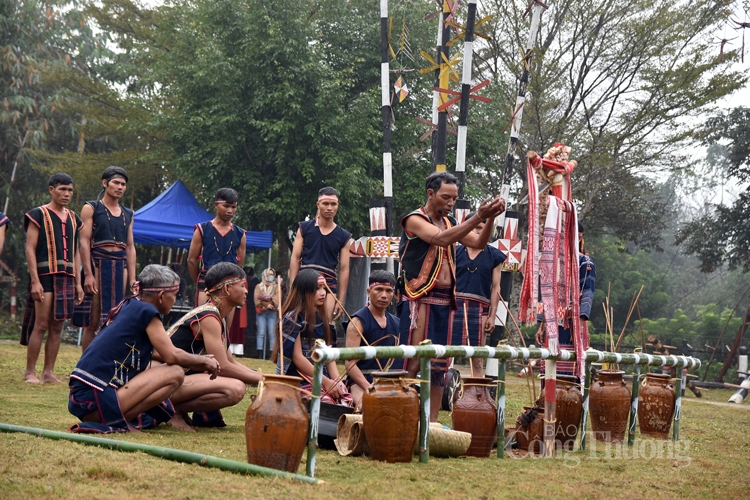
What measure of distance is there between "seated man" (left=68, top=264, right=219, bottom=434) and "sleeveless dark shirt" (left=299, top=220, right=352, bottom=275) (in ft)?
10.1

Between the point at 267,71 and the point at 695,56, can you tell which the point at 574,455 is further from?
the point at 695,56

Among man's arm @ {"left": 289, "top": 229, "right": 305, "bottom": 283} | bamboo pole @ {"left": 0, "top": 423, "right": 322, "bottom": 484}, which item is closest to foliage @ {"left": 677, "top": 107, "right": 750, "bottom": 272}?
man's arm @ {"left": 289, "top": 229, "right": 305, "bottom": 283}

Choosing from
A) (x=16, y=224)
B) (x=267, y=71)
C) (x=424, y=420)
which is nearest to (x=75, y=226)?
(x=424, y=420)

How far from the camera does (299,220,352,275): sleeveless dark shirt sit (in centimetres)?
852

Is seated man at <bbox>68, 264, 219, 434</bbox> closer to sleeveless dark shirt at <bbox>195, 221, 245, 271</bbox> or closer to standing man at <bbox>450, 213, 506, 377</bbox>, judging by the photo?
standing man at <bbox>450, 213, 506, 377</bbox>

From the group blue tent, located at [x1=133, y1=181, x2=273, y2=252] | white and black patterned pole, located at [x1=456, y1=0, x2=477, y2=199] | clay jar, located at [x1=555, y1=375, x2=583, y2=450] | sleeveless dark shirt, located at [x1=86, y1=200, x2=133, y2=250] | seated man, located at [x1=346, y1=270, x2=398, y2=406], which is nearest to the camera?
clay jar, located at [x1=555, y1=375, x2=583, y2=450]

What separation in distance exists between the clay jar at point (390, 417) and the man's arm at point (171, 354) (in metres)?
1.06

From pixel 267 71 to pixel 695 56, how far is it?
9743 mm

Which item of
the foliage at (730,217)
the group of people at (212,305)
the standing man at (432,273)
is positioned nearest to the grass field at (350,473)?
the group of people at (212,305)

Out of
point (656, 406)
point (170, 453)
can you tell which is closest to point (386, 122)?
point (656, 406)

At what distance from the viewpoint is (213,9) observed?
19109 millimetres

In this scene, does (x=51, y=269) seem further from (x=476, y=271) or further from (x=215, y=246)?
(x=476, y=271)

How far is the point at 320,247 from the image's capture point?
336 inches

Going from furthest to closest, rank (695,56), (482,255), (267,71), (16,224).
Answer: (16,224) < (695,56) < (267,71) < (482,255)
